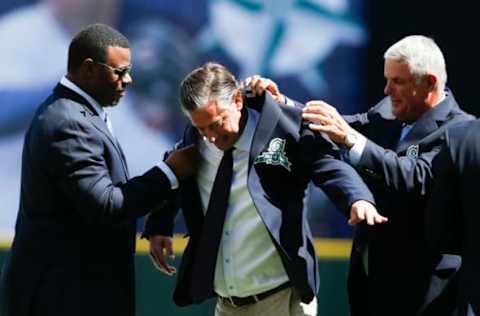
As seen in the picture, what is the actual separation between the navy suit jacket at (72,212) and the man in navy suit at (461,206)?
42.7 inches

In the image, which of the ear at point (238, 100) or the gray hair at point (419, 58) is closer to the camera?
the ear at point (238, 100)

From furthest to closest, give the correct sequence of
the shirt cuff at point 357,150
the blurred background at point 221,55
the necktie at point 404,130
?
the blurred background at point 221,55 → the necktie at point 404,130 → the shirt cuff at point 357,150

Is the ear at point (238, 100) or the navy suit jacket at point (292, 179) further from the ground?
the ear at point (238, 100)

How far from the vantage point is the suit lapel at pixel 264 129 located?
14.4 ft

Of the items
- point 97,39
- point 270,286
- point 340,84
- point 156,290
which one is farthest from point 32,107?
point 270,286

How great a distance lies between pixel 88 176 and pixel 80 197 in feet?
0.28

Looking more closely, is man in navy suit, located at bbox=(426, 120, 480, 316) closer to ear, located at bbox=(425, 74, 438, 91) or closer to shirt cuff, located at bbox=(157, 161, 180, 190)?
ear, located at bbox=(425, 74, 438, 91)

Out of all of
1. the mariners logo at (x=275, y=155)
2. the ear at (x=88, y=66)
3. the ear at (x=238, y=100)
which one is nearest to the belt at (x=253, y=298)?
the mariners logo at (x=275, y=155)

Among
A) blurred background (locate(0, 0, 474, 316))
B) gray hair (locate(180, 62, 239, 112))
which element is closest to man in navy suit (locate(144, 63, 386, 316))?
gray hair (locate(180, 62, 239, 112))

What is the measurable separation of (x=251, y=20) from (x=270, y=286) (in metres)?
2.72

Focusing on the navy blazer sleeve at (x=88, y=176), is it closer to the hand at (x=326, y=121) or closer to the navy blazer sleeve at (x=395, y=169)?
the hand at (x=326, y=121)

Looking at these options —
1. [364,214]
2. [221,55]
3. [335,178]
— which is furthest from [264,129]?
[221,55]

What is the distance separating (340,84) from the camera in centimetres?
691

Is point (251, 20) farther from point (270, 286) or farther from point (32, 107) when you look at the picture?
point (270, 286)
